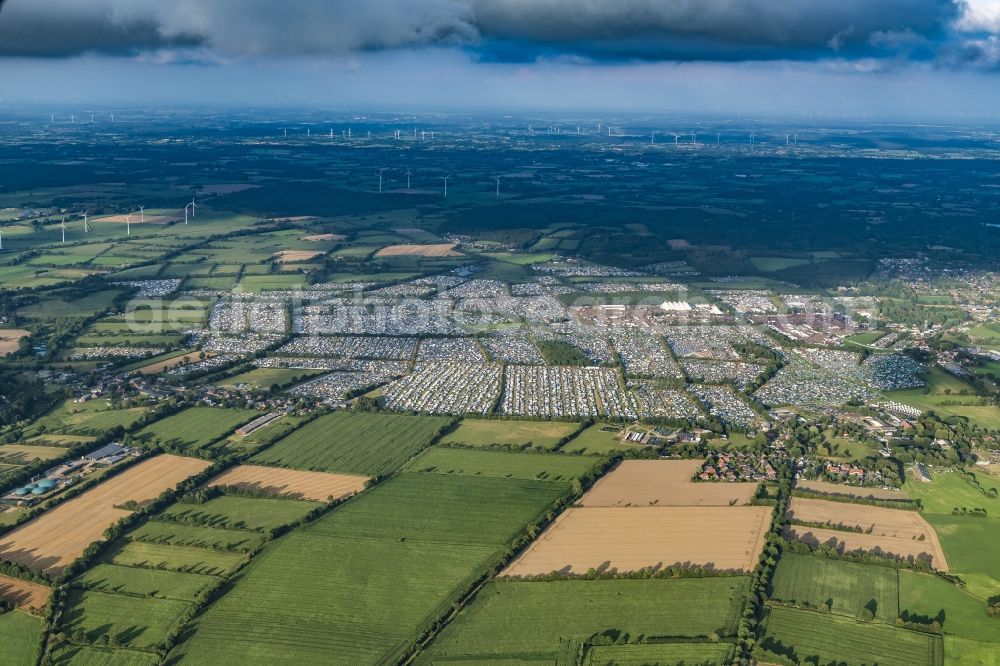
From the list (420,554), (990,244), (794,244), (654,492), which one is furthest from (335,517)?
(990,244)

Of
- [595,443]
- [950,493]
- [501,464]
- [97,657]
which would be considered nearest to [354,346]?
[501,464]

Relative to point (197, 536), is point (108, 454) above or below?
above

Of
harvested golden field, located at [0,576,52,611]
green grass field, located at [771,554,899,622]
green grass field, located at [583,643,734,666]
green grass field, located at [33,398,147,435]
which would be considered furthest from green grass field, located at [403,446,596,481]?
green grass field, located at [33,398,147,435]

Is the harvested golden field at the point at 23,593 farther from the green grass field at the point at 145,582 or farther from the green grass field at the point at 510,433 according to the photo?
the green grass field at the point at 510,433

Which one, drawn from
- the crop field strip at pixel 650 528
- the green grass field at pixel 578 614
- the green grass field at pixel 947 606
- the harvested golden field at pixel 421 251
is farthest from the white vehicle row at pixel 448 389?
the harvested golden field at pixel 421 251

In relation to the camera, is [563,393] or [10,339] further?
[10,339]

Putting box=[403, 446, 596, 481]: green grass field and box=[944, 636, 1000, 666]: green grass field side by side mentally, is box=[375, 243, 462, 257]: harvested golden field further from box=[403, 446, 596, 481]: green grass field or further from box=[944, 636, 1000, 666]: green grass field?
box=[944, 636, 1000, 666]: green grass field

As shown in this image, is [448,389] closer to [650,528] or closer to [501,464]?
[501,464]
